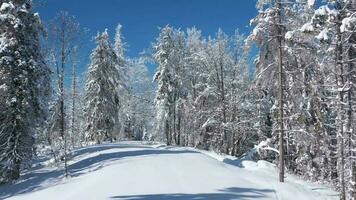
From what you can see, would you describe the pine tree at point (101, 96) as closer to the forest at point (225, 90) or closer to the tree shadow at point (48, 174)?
the forest at point (225, 90)

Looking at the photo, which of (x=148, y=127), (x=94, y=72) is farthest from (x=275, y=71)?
(x=148, y=127)

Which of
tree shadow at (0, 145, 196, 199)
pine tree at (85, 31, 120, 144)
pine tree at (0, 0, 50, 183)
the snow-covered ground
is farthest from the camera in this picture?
pine tree at (85, 31, 120, 144)

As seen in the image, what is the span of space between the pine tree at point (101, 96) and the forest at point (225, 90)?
107 mm

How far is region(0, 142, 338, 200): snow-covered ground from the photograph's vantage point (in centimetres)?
1563

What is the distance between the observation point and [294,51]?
22.3 m

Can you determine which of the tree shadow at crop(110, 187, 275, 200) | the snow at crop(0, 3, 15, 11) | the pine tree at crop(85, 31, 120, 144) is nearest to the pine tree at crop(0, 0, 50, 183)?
the snow at crop(0, 3, 15, 11)

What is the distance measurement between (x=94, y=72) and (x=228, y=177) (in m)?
27.8

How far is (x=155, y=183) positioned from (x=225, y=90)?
24884 millimetres

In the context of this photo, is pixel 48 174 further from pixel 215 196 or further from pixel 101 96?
pixel 101 96

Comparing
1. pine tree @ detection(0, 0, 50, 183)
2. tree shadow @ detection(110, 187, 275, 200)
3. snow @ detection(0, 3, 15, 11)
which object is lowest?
tree shadow @ detection(110, 187, 275, 200)

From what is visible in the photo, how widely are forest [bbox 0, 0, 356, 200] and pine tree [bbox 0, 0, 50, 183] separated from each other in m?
0.05

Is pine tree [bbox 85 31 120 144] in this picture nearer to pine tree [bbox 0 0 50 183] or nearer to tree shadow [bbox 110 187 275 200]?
pine tree [bbox 0 0 50 183]

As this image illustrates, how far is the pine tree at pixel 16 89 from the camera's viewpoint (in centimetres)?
2141

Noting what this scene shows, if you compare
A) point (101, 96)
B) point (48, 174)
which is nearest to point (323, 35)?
point (48, 174)
